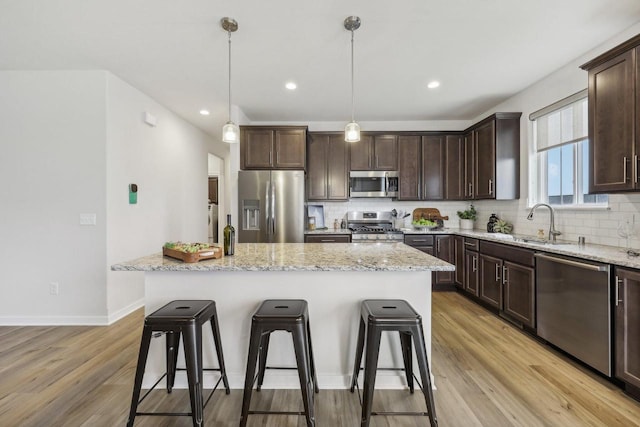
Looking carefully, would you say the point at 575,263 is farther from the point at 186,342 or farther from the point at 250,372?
the point at 186,342

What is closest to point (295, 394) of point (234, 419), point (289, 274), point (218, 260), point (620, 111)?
point (234, 419)

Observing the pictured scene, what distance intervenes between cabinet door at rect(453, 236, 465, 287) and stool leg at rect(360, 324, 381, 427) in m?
3.03

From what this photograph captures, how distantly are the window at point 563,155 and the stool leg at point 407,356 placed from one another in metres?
2.40

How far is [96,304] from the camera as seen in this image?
10.3 ft

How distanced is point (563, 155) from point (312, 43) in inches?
114

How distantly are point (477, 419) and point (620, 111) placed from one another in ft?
7.65

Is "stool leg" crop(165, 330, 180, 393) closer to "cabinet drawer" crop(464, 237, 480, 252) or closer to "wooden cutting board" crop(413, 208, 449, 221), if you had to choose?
"cabinet drawer" crop(464, 237, 480, 252)

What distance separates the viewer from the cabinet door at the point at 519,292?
9.10ft

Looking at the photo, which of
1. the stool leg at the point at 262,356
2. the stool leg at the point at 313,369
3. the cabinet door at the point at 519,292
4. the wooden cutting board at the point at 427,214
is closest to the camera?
the stool leg at the point at 262,356

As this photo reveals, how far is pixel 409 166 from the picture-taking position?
473 centimetres

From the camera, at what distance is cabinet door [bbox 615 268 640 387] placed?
185cm

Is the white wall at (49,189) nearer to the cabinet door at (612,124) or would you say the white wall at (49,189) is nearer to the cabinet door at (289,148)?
the cabinet door at (289,148)

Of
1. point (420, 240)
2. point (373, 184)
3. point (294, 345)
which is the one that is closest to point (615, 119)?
point (420, 240)

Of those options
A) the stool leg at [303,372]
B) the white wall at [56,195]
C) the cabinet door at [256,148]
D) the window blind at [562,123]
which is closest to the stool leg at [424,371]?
the stool leg at [303,372]
